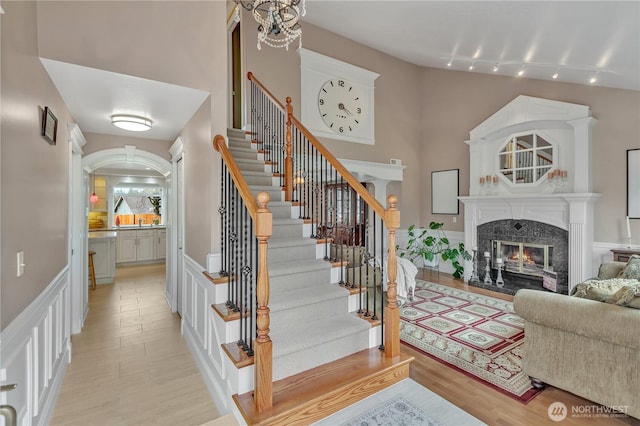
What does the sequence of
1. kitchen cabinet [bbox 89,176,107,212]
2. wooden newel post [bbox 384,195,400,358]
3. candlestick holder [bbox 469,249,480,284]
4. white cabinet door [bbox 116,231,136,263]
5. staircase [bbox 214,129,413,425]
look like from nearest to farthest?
staircase [bbox 214,129,413,425] < wooden newel post [bbox 384,195,400,358] < candlestick holder [bbox 469,249,480,284] < white cabinet door [bbox 116,231,136,263] < kitchen cabinet [bbox 89,176,107,212]

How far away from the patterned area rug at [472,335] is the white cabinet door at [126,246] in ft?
23.9

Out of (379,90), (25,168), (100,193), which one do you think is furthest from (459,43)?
(100,193)

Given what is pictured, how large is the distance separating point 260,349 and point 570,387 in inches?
91.0

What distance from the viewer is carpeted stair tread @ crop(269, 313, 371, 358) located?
2184 millimetres

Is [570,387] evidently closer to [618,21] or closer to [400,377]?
[400,377]

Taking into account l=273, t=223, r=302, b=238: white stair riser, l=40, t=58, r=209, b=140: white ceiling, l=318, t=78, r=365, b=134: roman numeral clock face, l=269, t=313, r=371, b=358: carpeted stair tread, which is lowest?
l=269, t=313, r=371, b=358: carpeted stair tread

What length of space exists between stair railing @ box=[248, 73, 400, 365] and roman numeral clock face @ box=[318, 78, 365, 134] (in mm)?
1404

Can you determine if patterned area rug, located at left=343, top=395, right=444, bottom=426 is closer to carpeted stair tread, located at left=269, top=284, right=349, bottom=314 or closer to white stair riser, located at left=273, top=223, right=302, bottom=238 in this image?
carpeted stair tread, located at left=269, top=284, right=349, bottom=314

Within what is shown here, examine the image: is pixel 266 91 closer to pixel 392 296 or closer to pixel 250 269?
pixel 250 269

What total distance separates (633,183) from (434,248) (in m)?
3.31

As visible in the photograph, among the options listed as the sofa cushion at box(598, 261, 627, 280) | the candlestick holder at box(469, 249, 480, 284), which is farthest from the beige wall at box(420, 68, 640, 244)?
the sofa cushion at box(598, 261, 627, 280)

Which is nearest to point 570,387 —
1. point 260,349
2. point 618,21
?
point 260,349

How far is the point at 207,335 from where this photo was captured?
8.92 feet

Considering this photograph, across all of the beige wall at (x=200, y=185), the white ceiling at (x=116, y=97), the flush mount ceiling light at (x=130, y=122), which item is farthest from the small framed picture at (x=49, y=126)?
the beige wall at (x=200, y=185)
